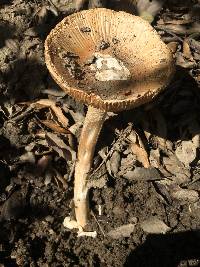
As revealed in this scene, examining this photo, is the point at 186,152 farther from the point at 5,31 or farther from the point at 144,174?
the point at 5,31

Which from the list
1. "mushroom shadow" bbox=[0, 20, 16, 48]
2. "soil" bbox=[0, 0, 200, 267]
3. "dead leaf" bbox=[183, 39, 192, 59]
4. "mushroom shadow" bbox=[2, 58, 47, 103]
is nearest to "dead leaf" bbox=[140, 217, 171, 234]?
"soil" bbox=[0, 0, 200, 267]

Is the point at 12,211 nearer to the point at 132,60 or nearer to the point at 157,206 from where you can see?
the point at 157,206

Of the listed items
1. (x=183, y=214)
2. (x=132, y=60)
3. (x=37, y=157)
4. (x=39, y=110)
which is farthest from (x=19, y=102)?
(x=183, y=214)

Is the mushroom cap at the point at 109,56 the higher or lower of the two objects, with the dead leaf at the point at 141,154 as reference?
higher

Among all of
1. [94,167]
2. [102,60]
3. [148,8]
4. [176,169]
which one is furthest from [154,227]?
[148,8]

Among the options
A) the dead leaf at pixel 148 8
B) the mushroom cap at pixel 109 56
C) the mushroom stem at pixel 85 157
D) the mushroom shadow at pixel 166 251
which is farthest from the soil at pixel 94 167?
the mushroom cap at pixel 109 56

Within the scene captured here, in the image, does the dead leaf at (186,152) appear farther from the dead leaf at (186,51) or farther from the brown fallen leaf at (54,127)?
the brown fallen leaf at (54,127)

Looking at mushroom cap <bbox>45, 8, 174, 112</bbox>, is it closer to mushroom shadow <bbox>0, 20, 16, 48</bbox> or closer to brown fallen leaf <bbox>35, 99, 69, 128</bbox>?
brown fallen leaf <bbox>35, 99, 69, 128</bbox>
